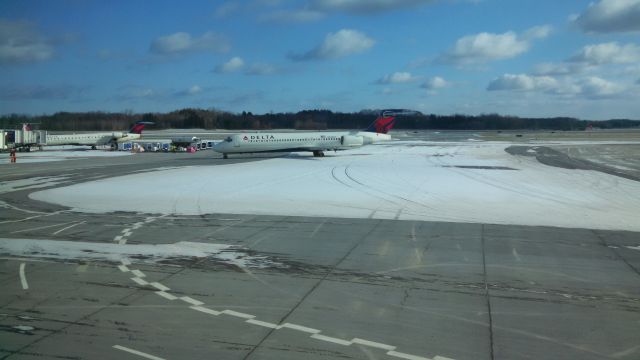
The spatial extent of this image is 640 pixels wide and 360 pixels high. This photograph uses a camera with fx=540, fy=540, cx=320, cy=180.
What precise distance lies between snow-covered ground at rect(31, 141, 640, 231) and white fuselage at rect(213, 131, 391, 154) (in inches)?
470

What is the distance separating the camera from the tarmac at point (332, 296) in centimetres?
774

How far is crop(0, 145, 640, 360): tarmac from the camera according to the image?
7.74m

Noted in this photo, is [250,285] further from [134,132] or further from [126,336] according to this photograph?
[134,132]

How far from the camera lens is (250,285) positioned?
1088 centimetres

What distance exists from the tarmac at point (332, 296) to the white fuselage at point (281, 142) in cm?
3431

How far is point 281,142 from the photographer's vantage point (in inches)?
2041

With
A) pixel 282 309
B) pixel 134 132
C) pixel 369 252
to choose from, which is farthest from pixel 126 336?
pixel 134 132

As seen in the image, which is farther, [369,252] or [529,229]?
[529,229]

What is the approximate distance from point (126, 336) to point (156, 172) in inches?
1250

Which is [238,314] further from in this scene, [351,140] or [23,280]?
[351,140]

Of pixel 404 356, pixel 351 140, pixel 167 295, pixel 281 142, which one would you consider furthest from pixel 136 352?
pixel 351 140

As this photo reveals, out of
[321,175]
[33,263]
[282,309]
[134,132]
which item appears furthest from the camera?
[134,132]

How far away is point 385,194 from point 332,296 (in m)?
16.0

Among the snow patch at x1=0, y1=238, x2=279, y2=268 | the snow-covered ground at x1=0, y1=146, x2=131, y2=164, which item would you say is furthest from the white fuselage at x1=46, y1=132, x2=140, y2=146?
the snow patch at x1=0, y1=238, x2=279, y2=268
